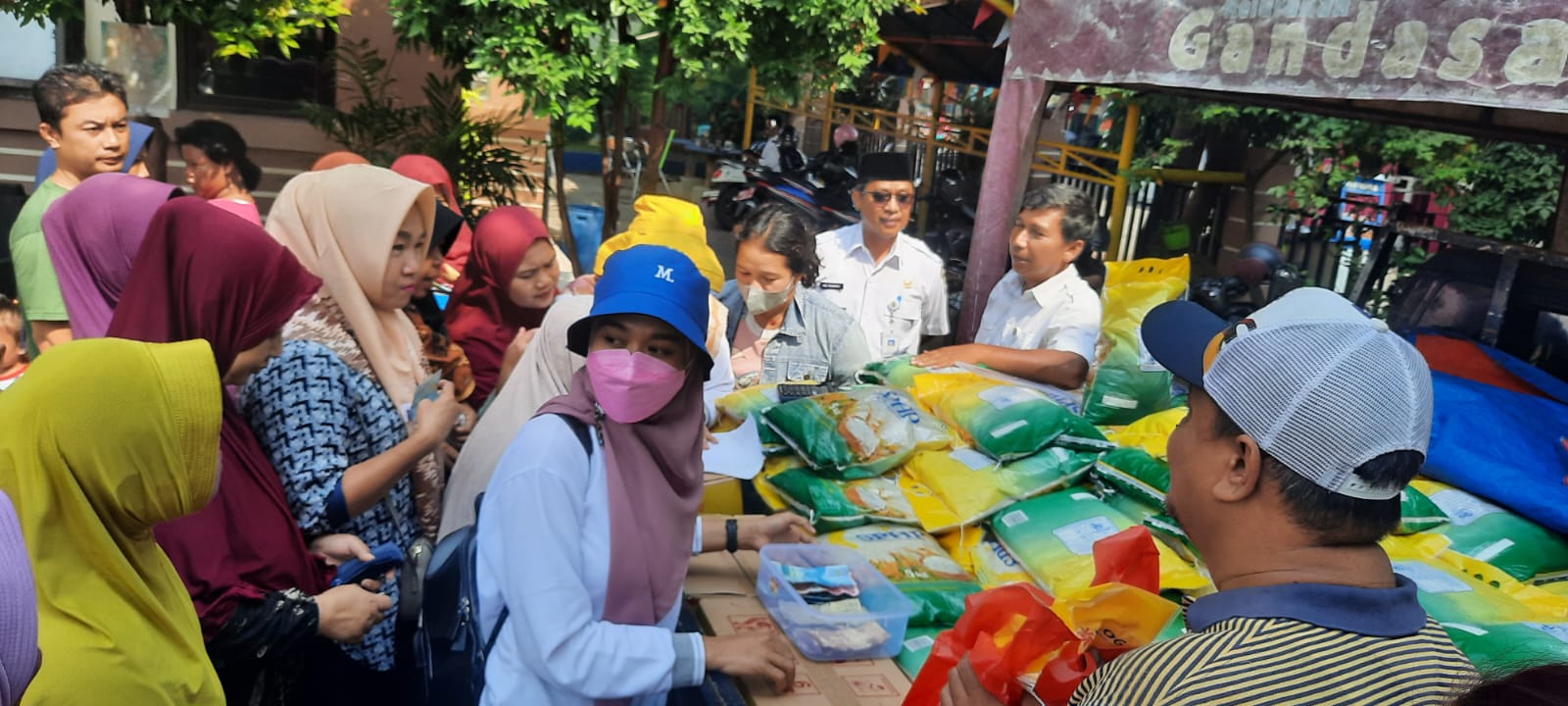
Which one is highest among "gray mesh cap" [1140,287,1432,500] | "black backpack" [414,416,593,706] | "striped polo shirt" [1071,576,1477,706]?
"gray mesh cap" [1140,287,1432,500]

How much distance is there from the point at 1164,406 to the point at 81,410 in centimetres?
274

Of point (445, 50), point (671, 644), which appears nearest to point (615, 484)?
point (671, 644)

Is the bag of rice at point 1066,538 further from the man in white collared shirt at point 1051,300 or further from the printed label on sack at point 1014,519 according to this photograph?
the man in white collared shirt at point 1051,300

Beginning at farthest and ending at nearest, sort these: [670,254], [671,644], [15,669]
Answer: [670,254] < [671,644] < [15,669]

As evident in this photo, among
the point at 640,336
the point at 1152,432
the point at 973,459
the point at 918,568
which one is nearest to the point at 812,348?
the point at 973,459

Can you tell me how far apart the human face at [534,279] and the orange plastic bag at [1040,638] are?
7.56ft

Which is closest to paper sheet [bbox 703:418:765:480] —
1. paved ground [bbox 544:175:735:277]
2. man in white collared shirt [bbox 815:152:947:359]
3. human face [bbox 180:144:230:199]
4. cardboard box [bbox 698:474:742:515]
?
cardboard box [bbox 698:474:742:515]

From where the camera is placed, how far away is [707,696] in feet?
6.21

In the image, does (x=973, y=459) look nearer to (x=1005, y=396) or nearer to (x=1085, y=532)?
(x=1005, y=396)

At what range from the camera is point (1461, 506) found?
2641 mm

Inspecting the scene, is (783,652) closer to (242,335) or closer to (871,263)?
(242,335)

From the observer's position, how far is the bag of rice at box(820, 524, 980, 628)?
224 cm

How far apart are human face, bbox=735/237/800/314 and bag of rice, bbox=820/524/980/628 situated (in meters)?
1.31

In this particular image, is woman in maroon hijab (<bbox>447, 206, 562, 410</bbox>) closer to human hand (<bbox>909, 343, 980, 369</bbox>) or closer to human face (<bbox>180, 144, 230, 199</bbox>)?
human hand (<bbox>909, 343, 980, 369</bbox>)
